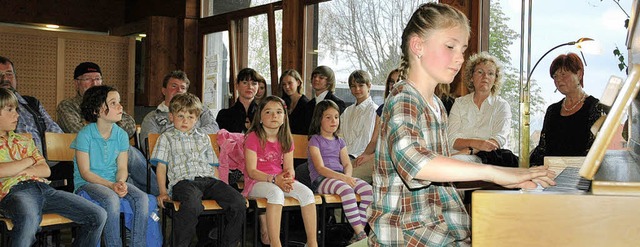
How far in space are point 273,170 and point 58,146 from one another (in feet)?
4.10

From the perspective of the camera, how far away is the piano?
1.11 meters

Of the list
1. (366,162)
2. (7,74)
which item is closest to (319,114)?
(366,162)

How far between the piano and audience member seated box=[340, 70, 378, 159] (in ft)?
14.9

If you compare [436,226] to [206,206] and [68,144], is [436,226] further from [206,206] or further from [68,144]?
[68,144]

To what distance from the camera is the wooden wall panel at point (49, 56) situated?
8.87 meters

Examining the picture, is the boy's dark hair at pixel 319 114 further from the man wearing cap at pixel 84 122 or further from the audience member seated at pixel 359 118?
the man wearing cap at pixel 84 122

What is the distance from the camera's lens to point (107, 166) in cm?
436

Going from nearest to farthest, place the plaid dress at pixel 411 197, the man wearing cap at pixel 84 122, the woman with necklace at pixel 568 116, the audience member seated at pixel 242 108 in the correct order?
the plaid dress at pixel 411 197 < the woman with necklace at pixel 568 116 < the man wearing cap at pixel 84 122 < the audience member seated at pixel 242 108

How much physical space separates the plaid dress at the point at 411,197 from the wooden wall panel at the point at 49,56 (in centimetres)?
774

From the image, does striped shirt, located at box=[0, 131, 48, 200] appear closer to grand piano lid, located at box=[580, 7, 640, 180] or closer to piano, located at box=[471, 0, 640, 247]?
piano, located at box=[471, 0, 640, 247]

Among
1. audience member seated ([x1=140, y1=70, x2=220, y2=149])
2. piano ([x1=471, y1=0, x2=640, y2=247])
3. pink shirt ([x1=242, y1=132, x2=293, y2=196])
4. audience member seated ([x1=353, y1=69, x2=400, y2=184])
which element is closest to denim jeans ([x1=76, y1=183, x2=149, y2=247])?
pink shirt ([x1=242, y1=132, x2=293, y2=196])

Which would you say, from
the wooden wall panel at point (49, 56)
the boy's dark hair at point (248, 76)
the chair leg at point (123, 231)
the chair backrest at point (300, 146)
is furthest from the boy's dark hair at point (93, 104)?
the wooden wall panel at point (49, 56)

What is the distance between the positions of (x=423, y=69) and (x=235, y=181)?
3601 mm

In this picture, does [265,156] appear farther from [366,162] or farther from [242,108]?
[242,108]
